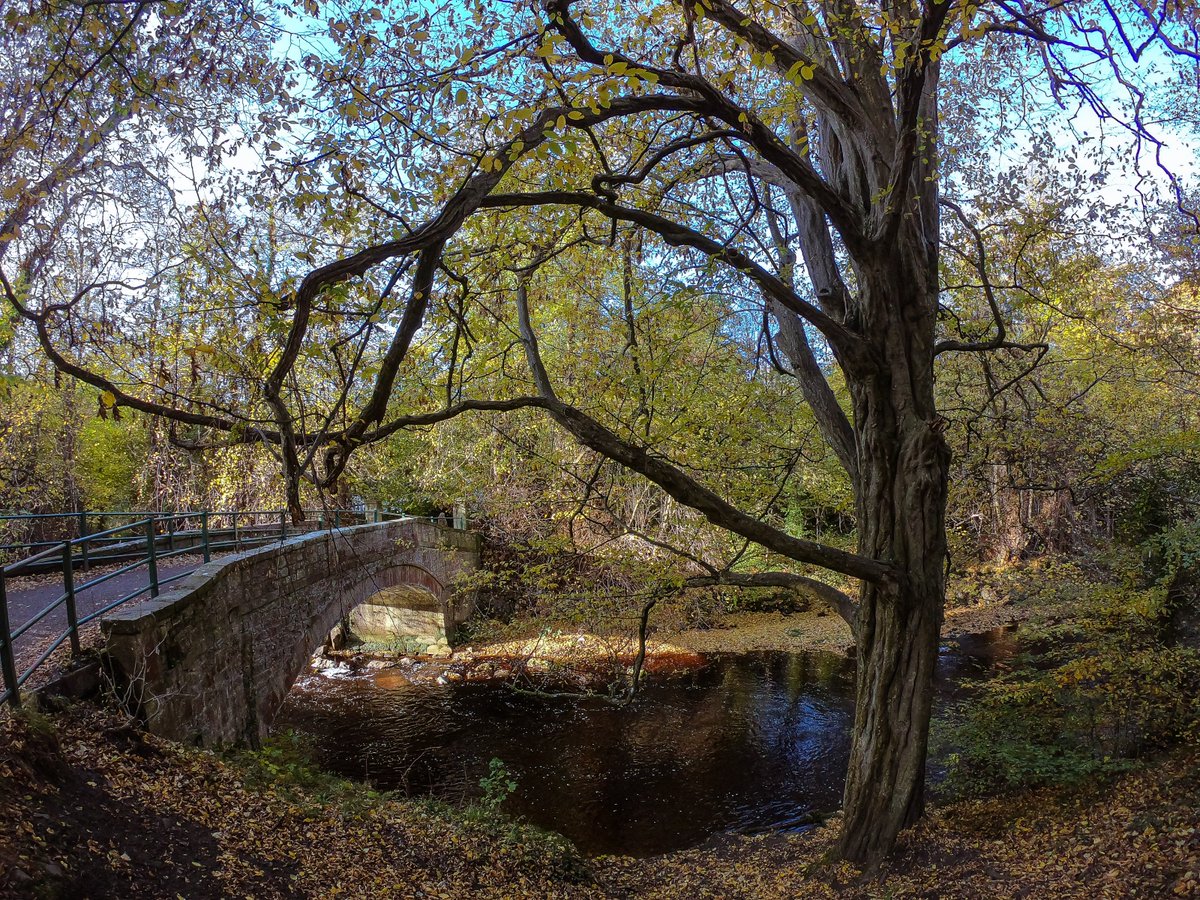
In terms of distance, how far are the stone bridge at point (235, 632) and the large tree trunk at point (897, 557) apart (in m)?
3.89

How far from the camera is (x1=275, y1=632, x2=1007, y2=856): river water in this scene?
9.06m

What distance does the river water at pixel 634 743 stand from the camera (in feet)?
29.7

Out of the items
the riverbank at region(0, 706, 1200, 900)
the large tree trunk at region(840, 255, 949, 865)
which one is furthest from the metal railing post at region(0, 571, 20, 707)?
the large tree trunk at region(840, 255, 949, 865)

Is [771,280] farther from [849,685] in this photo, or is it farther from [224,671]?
[849,685]

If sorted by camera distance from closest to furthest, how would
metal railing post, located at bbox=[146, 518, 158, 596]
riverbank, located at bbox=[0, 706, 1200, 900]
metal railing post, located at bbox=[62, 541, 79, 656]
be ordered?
riverbank, located at bbox=[0, 706, 1200, 900], metal railing post, located at bbox=[62, 541, 79, 656], metal railing post, located at bbox=[146, 518, 158, 596]

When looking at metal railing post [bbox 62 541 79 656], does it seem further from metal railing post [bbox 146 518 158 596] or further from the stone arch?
the stone arch

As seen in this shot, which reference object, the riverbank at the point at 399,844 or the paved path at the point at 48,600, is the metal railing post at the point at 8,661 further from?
the paved path at the point at 48,600

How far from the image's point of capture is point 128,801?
168 inches

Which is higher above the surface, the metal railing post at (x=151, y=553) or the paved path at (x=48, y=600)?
the metal railing post at (x=151, y=553)

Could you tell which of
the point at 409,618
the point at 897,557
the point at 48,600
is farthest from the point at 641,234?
the point at 409,618

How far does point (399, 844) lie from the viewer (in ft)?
18.9

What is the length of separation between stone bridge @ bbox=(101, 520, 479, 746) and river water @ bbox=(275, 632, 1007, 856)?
3.72ft

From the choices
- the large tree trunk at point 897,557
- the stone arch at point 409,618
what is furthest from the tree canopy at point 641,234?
the stone arch at point 409,618

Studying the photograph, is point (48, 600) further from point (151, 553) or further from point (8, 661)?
point (8, 661)
